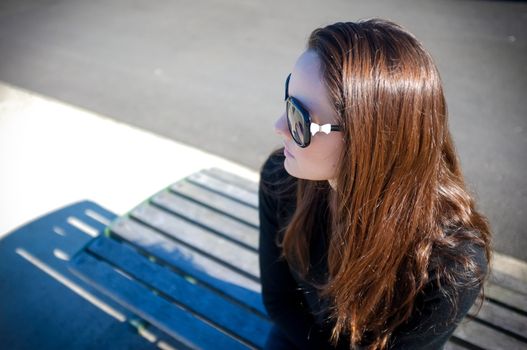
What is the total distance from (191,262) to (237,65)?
370 cm

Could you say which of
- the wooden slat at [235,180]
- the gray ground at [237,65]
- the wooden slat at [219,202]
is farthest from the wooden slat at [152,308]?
the gray ground at [237,65]

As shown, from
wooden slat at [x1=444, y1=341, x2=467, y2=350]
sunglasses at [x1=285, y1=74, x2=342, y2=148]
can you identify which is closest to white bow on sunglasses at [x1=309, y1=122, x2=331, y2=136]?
sunglasses at [x1=285, y1=74, x2=342, y2=148]

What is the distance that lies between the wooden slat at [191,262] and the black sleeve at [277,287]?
0.33 meters

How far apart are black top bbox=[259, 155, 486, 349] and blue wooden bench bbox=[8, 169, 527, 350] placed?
10.9 inches

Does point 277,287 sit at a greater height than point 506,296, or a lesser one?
greater

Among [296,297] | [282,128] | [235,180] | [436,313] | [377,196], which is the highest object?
[282,128]

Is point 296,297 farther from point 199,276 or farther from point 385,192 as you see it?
point 385,192

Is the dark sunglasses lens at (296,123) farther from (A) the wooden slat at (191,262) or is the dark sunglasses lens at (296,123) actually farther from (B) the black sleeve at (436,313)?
(A) the wooden slat at (191,262)

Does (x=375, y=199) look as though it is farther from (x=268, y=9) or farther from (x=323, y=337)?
(x=268, y=9)

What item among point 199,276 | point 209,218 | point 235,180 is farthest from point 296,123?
point 235,180

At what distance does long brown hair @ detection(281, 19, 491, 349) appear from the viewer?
1117mm

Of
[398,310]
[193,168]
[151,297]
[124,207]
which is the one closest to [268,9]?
[193,168]

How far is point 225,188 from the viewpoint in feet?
9.07

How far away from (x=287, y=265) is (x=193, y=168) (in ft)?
6.91
